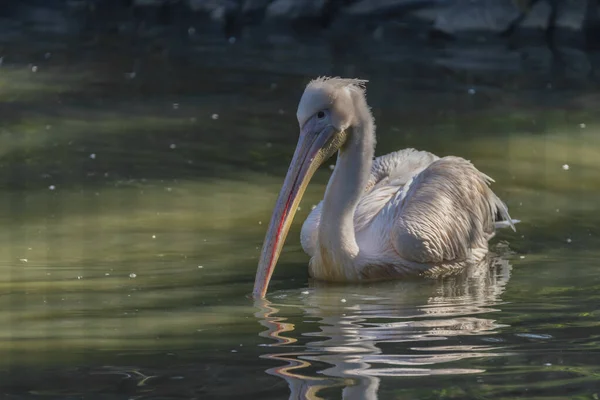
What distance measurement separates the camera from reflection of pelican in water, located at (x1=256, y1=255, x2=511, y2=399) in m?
4.57

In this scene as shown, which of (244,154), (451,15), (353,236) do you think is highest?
(451,15)

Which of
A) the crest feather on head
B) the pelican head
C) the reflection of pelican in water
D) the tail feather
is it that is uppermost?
the crest feather on head

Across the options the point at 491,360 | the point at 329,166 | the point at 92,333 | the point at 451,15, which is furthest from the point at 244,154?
the point at 451,15

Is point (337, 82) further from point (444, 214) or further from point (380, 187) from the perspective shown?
point (380, 187)

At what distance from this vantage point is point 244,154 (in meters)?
9.22

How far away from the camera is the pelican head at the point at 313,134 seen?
5.96m

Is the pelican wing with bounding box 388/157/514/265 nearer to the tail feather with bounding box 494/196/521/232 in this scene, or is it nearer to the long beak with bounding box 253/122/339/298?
the tail feather with bounding box 494/196/521/232

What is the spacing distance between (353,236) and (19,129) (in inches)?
169

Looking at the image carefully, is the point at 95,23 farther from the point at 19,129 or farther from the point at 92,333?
the point at 92,333

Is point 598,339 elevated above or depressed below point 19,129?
below

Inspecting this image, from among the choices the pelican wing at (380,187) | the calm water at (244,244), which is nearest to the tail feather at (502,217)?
the calm water at (244,244)

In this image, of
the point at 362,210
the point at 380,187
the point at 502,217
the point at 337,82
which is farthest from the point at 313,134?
the point at 502,217

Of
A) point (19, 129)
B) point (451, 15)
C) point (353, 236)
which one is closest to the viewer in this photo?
point (353, 236)

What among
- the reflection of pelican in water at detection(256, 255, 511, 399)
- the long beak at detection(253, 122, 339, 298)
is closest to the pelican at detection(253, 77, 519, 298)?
the long beak at detection(253, 122, 339, 298)
